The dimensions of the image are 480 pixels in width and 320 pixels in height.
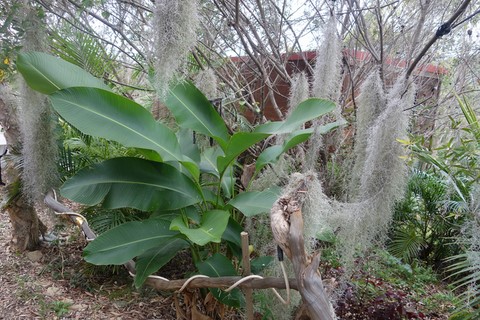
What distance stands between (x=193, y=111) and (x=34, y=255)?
2120 millimetres

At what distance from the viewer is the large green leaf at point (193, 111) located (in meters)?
1.98

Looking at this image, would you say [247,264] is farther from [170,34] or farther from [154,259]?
[170,34]

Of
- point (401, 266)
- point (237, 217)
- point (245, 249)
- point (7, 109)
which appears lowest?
point (401, 266)

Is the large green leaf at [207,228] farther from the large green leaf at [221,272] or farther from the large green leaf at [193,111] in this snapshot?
the large green leaf at [193,111]

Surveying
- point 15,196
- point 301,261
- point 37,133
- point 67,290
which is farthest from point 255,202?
→ point 15,196

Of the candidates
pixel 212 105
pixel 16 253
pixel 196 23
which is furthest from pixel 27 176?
pixel 196 23

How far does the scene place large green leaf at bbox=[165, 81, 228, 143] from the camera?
198 cm

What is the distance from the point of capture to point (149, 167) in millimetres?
1939

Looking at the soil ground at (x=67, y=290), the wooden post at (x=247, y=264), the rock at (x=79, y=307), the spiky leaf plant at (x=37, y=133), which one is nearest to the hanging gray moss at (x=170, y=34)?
the wooden post at (x=247, y=264)

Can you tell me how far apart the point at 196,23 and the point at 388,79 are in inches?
106

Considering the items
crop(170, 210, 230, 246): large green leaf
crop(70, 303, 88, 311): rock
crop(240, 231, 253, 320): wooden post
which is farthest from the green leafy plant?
crop(70, 303, 88, 311): rock

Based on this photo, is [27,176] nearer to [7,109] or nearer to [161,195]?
[7,109]

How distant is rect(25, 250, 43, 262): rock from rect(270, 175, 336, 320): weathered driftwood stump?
2717 mm

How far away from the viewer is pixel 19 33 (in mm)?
1988
